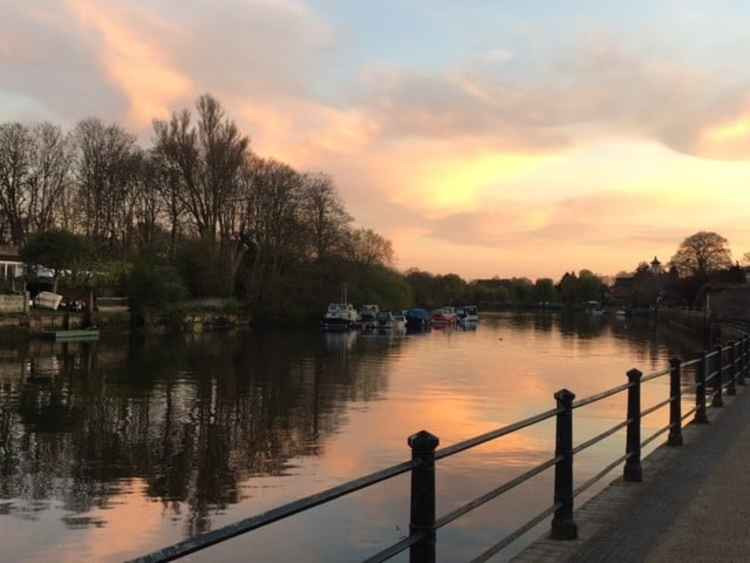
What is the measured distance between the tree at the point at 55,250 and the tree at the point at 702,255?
9482cm

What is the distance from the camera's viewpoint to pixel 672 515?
723 centimetres

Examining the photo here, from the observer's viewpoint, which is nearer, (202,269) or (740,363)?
(740,363)

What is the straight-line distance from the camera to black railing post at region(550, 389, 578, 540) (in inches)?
239

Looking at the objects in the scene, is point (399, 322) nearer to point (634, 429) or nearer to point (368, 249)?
point (368, 249)

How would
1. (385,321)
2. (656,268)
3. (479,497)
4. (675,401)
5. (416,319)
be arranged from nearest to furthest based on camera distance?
(479,497) → (675,401) → (385,321) → (416,319) → (656,268)

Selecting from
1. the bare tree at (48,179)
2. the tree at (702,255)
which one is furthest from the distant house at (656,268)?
the bare tree at (48,179)

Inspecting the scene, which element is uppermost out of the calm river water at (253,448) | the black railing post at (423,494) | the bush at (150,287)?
the bush at (150,287)

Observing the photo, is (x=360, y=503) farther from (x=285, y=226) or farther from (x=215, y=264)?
(x=285, y=226)

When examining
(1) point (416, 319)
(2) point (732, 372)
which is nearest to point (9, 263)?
(1) point (416, 319)

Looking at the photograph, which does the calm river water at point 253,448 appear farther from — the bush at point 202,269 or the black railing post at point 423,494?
the bush at point 202,269

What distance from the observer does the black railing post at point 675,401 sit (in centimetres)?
1015

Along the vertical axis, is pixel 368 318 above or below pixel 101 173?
below

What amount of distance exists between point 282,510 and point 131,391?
24.3m

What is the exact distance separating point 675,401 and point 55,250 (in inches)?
2035
